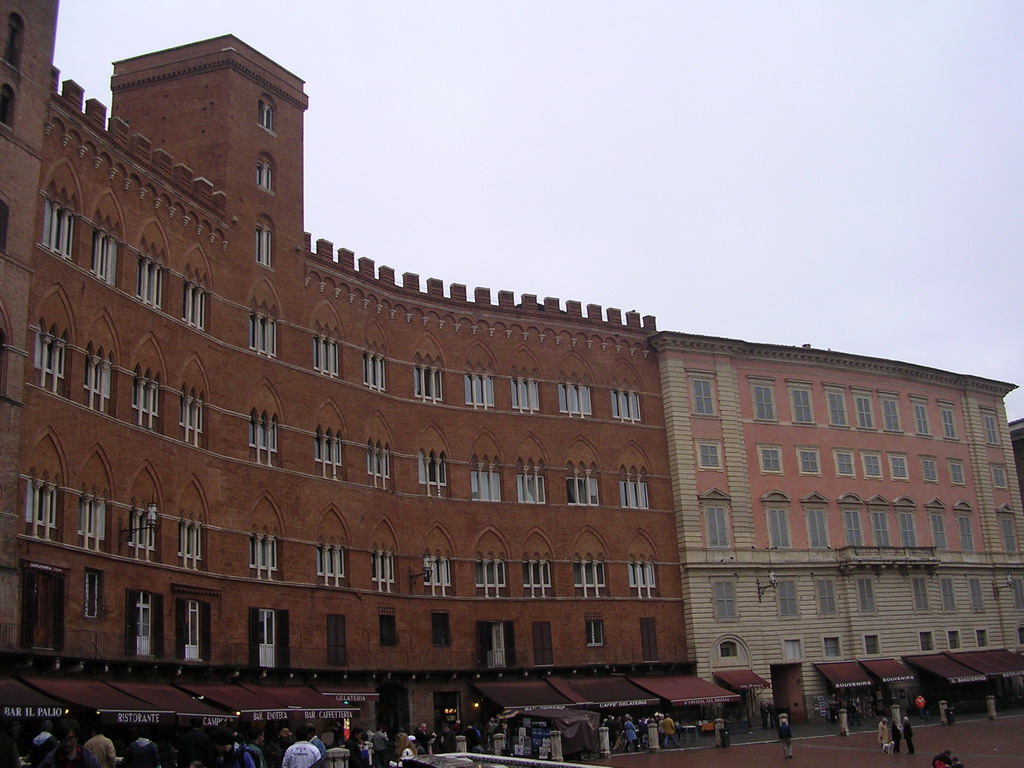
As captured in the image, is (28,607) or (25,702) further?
(28,607)

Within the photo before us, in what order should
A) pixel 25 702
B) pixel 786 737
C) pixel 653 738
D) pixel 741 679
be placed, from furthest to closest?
pixel 741 679 → pixel 653 738 → pixel 786 737 → pixel 25 702

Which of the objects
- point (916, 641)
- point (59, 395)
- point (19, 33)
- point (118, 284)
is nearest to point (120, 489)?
point (59, 395)

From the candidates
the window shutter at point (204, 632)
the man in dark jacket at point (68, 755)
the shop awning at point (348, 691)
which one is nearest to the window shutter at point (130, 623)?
the window shutter at point (204, 632)

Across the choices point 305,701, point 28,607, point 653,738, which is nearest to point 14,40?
point 28,607

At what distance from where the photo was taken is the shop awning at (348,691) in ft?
147

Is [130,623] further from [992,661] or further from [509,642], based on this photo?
[992,661]

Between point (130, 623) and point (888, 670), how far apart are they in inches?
1534

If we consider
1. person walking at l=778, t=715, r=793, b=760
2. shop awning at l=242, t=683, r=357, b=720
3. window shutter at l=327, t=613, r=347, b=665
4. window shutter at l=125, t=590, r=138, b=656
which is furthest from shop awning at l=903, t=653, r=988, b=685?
window shutter at l=125, t=590, r=138, b=656

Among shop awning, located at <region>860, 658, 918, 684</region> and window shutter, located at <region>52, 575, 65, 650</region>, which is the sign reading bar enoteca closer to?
window shutter, located at <region>52, 575, 65, 650</region>

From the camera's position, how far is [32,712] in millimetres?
29969

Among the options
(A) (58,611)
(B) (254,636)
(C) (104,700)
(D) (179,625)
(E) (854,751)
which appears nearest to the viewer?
(C) (104,700)

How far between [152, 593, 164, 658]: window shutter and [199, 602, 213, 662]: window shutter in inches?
87.4

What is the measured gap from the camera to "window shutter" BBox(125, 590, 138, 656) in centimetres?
3697

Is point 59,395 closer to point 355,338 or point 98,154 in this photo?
point 98,154
